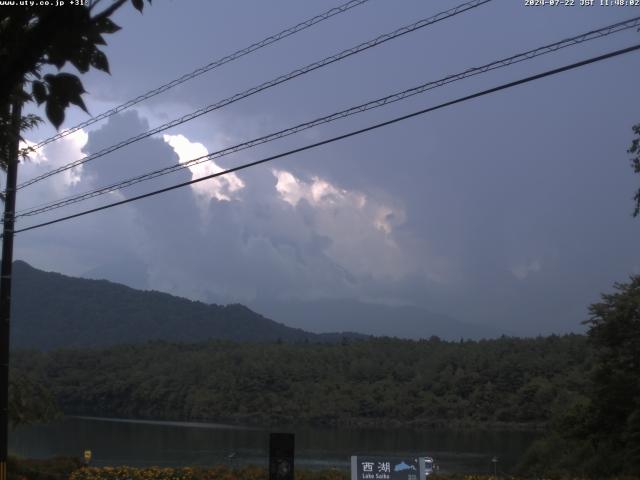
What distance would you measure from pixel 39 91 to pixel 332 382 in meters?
80.8

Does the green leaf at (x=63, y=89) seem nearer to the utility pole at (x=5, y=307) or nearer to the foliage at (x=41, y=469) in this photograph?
the utility pole at (x=5, y=307)

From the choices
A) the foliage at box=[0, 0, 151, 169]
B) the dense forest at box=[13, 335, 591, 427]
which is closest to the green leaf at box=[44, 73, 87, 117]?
the foliage at box=[0, 0, 151, 169]

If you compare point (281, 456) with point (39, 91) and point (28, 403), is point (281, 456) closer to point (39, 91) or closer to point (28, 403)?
point (28, 403)

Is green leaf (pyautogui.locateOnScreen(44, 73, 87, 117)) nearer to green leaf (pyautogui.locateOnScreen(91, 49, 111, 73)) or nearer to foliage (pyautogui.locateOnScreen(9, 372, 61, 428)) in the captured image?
green leaf (pyautogui.locateOnScreen(91, 49, 111, 73))

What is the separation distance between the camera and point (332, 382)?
83.8m

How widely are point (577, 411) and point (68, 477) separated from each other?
2070cm

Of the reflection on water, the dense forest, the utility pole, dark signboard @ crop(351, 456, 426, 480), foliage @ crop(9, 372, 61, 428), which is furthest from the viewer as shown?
the dense forest

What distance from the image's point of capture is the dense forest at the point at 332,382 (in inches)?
2777

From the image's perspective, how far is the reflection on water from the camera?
36.4m

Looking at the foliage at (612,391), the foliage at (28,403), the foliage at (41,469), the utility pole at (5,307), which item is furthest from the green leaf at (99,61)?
the foliage at (612,391)

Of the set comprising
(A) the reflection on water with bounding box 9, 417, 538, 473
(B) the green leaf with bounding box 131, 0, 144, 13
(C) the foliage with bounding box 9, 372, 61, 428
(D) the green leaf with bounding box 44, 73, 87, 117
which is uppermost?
(B) the green leaf with bounding box 131, 0, 144, 13

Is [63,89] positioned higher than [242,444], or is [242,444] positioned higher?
[63,89]

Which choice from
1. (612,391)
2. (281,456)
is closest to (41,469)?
(281,456)

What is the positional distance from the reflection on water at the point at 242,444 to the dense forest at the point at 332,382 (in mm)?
5005
